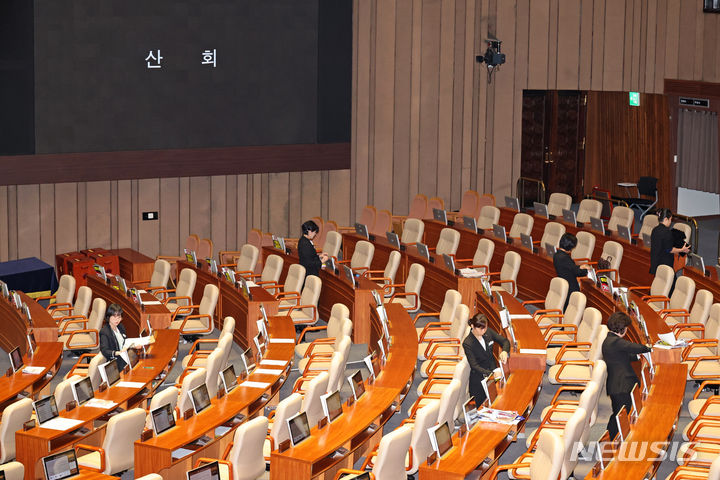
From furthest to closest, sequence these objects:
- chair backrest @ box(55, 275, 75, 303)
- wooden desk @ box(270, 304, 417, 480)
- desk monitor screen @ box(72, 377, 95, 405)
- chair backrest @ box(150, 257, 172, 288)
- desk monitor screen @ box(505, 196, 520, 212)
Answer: desk monitor screen @ box(505, 196, 520, 212)
chair backrest @ box(150, 257, 172, 288)
chair backrest @ box(55, 275, 75, 303)
desk monitor screen @ box(72, 377, 95, 405)
wooden desk @ box(270, 304, 417, 480)

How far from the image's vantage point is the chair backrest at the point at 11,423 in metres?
8.33

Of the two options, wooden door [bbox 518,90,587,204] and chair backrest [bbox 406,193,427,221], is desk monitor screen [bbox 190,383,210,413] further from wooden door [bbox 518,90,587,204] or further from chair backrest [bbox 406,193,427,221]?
wooden door [bbox 518,90,587,204]

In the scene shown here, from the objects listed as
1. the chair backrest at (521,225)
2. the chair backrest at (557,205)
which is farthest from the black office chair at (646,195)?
the chair backrest at (521,225)

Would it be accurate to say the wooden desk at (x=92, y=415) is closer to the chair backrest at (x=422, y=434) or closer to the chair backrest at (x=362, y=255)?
the chair backrest at (x=422, y=434)

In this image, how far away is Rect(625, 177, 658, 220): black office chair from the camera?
18.9 m

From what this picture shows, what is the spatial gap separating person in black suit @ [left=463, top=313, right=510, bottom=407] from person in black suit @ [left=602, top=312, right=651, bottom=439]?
0.86 metres

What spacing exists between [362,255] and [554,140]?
26.0ft

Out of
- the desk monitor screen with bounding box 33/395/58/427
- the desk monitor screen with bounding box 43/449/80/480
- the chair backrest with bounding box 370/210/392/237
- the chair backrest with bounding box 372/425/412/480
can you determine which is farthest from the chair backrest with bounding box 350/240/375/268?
the desk monitor screen with bounding box 43/449/80/480

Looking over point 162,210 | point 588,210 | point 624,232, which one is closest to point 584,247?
point 624,232

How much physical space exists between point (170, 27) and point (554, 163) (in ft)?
27.9

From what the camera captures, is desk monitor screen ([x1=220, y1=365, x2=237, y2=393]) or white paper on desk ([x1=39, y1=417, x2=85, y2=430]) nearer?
white paper on desk ([x1=39, y1=417, x2=85, y2=430])

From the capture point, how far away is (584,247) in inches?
547

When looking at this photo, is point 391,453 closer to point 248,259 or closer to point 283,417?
point 283,417

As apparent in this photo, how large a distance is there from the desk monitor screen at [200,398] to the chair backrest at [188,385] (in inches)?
1.9
